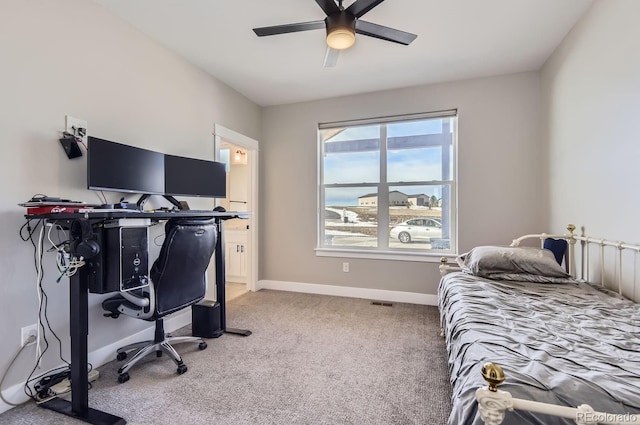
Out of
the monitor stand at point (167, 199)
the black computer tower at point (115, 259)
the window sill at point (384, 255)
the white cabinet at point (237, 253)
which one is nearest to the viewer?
the black computer tower at point (115, 259)

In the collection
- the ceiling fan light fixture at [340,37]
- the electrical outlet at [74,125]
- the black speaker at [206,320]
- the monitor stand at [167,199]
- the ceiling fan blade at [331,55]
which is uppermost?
the ceiling fan blade at [331,55]

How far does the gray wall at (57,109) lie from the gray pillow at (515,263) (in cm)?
277

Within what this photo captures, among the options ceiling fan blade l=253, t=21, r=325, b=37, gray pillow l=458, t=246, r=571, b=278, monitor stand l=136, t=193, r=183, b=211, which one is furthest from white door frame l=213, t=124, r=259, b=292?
gray pillow l=458, t=246, r=571, b=278

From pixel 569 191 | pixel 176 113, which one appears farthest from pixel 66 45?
pixel 569 191

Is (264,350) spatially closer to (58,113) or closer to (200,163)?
(200,163)

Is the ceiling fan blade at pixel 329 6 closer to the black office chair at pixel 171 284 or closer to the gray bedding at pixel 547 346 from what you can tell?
the black office chair at pixel 171 284

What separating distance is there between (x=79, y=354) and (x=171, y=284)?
55 cm

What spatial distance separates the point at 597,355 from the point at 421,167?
2741 millimetres

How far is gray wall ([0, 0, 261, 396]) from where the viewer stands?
164 cm

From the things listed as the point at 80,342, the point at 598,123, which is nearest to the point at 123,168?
the point at 80,342

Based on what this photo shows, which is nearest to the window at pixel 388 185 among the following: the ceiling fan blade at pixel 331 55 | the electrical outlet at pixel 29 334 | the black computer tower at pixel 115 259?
the ceiling fan blade at pixel 331 55

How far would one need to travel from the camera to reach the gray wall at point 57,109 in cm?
164

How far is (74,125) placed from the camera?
1.93m

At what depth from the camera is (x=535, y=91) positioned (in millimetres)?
3053
